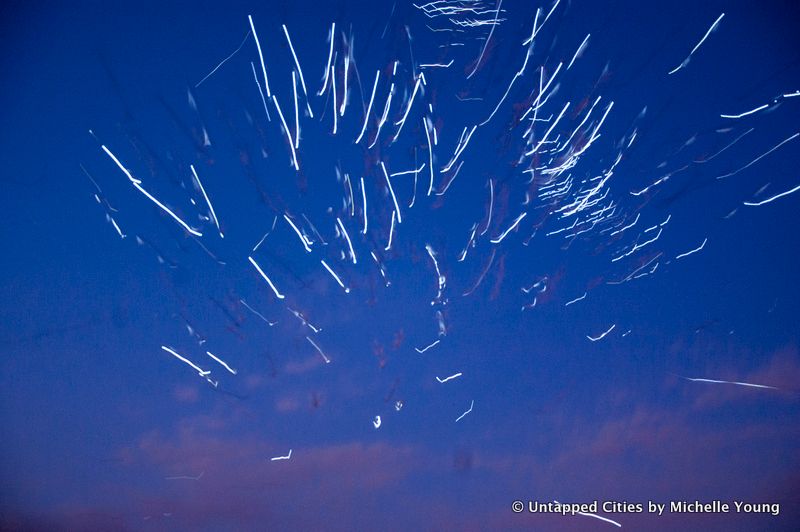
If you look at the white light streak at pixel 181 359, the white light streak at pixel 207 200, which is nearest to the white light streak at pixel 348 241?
the white light streak at pixel 207 200

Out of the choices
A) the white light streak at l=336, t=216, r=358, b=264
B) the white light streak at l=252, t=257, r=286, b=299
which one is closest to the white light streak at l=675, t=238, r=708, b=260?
the white light streak at l=336, t=216, r=358, b=264

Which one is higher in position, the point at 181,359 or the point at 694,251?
the point at 694,251

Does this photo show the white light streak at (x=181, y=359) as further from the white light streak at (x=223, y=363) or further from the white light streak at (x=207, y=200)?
the white light streak at (x=207, y=200)

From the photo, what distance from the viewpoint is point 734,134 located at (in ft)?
8.14

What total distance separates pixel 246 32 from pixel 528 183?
4.64 feet

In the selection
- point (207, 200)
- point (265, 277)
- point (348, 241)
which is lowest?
point (265, 277)

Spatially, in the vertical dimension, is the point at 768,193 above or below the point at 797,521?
above

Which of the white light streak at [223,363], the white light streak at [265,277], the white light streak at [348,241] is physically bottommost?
the white light streak at [223,363]

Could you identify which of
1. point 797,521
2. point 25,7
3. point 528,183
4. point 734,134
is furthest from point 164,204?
point 797,521

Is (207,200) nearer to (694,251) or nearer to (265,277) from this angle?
(265,277)

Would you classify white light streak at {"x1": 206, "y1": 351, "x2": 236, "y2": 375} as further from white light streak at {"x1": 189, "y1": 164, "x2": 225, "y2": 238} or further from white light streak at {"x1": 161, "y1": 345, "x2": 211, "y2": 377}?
white light streak at {"x1": 189, "y1": 164, "x2": 225, "y2": 238}

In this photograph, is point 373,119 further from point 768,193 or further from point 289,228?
point 768,193

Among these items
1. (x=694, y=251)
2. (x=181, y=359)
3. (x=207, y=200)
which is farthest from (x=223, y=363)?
(x=694, y=251)

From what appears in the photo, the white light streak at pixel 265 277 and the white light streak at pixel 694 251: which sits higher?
the white light streak at pixel 694 251
